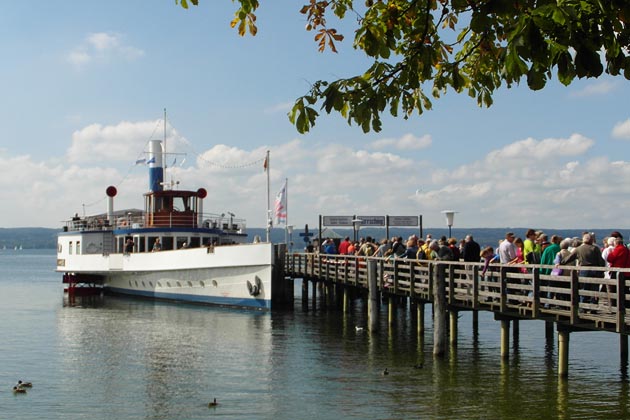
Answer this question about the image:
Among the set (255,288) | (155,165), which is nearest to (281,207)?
(255,288)

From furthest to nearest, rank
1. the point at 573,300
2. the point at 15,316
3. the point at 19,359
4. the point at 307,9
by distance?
the point at 15,316 → the point at 19,359 → the point at 573,300 → the point at 307,9

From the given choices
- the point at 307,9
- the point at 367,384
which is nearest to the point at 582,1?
the point at 307,9

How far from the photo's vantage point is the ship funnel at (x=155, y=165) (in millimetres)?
43625

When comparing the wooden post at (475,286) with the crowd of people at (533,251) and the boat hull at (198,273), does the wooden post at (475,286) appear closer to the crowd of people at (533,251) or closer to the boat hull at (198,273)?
the crowd of people at (533,251)

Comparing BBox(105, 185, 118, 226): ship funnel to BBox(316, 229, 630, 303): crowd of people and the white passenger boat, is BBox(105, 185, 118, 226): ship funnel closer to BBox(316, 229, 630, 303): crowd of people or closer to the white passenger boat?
the white passenger boat

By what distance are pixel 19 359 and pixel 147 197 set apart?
1986 centimetres

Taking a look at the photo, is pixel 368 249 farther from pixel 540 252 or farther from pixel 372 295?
pixel 540 252

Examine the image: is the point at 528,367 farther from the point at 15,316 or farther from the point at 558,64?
the point at 15,316

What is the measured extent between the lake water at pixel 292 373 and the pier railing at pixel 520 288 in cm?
162

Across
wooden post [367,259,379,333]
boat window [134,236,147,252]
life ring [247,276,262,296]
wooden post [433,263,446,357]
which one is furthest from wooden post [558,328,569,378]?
boat window [134,236,147,252]

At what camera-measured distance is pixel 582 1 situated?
15.6 ft

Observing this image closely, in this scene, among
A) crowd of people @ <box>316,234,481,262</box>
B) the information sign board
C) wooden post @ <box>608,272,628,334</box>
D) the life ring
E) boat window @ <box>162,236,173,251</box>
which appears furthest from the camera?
boat window @ <box>162,236,173,251</box>

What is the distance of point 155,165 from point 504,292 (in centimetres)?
3069

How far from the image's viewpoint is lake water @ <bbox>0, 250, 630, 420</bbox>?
14539 mm
